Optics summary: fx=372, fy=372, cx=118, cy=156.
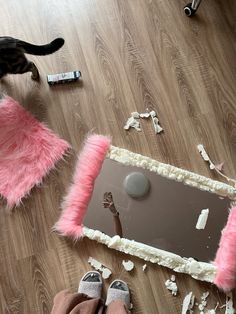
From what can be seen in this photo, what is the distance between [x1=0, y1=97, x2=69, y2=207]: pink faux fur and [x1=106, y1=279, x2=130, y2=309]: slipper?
0.51m

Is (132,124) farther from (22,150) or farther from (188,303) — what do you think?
(188,303)

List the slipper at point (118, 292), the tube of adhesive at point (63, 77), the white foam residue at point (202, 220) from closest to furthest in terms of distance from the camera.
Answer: the slipper at point (118, 292) < the white foam residue at point (202, 220) < the tube of adhesive at point (63, 77)

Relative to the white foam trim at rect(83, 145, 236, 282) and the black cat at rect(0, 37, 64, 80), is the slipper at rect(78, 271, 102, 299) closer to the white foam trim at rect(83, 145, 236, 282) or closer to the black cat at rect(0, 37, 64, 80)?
the white foam trim at rect(83, 145, 236, 282)

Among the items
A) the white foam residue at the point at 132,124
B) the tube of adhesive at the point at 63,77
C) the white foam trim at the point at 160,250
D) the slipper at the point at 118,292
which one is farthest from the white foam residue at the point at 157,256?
the tube of adhesive at the point at 63,77

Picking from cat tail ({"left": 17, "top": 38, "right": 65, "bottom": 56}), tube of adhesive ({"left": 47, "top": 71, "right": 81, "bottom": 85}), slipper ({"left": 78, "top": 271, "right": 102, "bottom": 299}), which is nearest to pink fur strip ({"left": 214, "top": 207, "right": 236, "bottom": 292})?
slipper ({"left": 78, "top": 271, "right": 102, "bottom": 299})

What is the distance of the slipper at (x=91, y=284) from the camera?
1.42 metres

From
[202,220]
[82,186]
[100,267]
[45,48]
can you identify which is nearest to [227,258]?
[202,220]

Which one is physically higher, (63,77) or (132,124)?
(63,77)

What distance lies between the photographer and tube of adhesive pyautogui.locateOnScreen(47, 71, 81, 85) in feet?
5.41

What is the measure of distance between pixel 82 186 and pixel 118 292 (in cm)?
44

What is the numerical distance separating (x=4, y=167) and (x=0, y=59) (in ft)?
1.43

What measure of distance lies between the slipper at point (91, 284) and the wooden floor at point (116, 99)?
4 cm

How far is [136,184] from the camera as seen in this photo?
1.55 meters

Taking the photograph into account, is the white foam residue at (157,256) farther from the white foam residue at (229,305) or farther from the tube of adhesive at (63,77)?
the tube of adhesive at (63,77)
